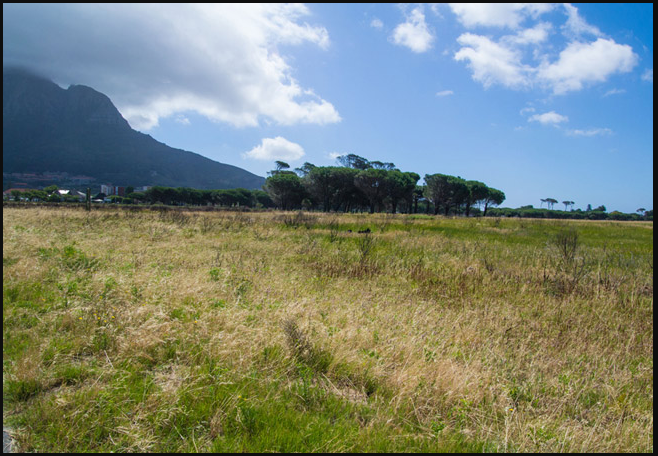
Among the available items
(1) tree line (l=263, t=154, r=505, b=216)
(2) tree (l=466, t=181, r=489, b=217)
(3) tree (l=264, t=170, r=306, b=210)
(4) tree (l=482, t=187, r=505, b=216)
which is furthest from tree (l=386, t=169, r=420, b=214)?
(4) tree (l=482, t=187, r=505, b=216)

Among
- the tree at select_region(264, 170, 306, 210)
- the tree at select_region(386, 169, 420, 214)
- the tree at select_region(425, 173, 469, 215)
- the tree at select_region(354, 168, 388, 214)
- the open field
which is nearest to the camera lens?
the open field

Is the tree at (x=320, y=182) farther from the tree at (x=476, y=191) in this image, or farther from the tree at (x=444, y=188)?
the tree at (x=476, y=191)

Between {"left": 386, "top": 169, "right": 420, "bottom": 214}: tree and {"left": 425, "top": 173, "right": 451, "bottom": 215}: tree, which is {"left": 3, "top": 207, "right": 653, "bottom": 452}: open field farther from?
{"left": 425, "top": 173, "right": 451, "bottom": 215}: tree


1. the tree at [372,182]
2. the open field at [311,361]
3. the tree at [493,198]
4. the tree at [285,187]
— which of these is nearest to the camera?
the open field at [311,361]

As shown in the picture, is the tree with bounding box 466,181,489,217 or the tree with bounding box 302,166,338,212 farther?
the tree with bounding box 466,181,489,217

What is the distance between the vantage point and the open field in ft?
9.25

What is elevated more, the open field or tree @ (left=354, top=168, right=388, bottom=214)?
tree @ (left=354, top=168, right=388, bottom=214)

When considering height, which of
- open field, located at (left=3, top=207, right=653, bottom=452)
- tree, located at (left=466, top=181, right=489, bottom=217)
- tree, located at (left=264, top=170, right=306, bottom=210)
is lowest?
open field, located at (left=3, top=207, right=653, bottom=452)

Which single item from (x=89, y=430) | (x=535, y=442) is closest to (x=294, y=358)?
(x=89, y=430)

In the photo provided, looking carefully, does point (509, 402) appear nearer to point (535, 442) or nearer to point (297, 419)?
point (535, 442)

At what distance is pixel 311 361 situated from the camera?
4.04 m

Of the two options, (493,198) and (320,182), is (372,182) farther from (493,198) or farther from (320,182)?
(493,198)

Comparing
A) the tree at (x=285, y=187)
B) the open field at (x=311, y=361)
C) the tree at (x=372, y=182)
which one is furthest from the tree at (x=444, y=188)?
the open field at (x=311, y=361)

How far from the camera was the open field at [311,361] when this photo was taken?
2818 millimetres
